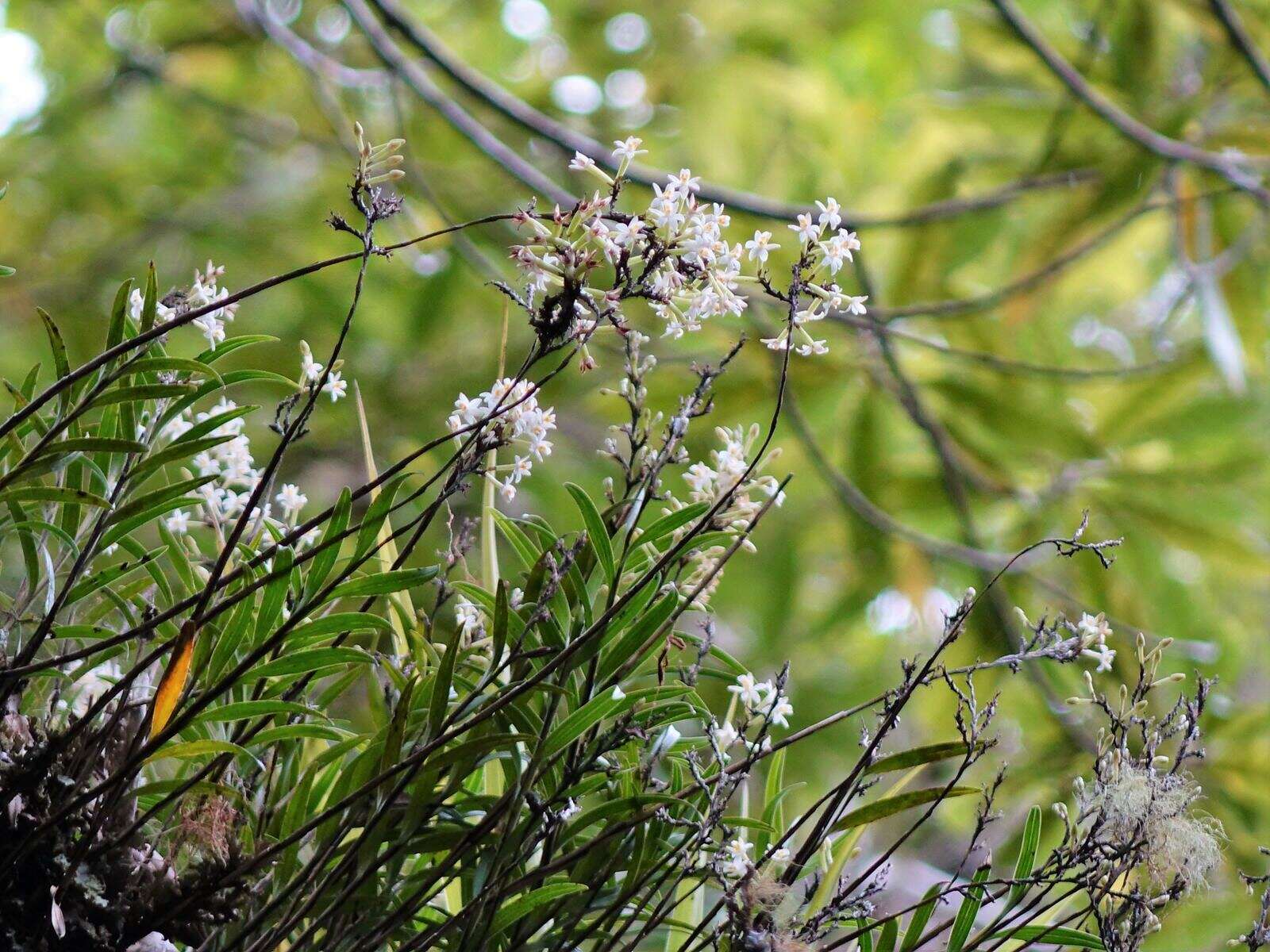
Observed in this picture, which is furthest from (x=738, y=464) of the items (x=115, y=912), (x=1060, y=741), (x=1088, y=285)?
(x=1088, y=285)

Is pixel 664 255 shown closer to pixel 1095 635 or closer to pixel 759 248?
pixel 759 248

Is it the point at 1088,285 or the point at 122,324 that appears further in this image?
the point at 1088,285

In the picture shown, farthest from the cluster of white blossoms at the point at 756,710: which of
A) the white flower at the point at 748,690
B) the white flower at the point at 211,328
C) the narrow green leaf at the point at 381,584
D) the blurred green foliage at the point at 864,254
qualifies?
the blurred green foliage at the point at 864,254

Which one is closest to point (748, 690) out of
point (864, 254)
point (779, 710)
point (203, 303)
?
point (779, 710)

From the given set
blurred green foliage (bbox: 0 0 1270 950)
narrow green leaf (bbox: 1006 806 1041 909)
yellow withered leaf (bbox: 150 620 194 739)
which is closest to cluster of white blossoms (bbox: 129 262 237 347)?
yellow withered leaf (bbox: 150 620 194 739)

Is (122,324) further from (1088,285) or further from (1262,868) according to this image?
(1088,285)

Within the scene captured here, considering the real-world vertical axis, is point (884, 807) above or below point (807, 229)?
below

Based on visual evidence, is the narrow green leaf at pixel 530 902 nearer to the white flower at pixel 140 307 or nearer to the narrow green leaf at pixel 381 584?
the narrow green leaf at pixel 381 584
